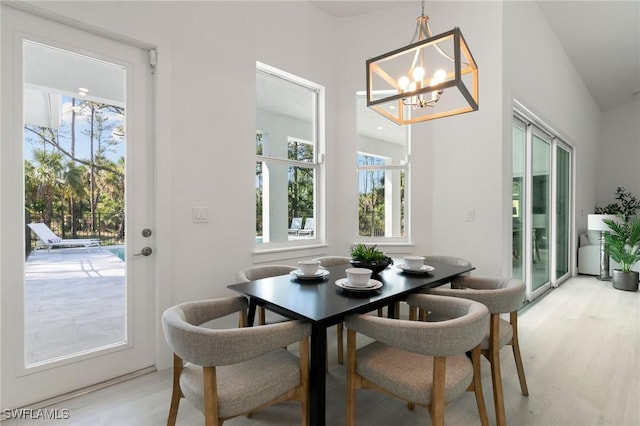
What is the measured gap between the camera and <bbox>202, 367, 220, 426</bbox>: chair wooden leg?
116cm

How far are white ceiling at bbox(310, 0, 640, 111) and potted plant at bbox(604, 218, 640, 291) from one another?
101 inches

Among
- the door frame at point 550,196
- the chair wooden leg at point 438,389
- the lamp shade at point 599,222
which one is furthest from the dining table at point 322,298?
the lamp shade at point 599,222

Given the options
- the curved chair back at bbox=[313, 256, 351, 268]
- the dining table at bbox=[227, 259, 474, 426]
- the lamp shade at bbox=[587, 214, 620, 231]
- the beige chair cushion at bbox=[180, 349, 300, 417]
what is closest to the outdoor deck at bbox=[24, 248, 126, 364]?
the dining table at bbox=[227, 259, 474, 426]

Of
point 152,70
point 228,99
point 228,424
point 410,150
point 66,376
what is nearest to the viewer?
point 228,424

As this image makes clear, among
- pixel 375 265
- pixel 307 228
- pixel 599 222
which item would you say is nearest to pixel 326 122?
pixel 307 228

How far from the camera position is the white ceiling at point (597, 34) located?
355 cm

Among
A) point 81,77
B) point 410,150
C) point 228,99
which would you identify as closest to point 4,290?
point 81,77

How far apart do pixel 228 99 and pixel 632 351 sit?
4010 millimetres

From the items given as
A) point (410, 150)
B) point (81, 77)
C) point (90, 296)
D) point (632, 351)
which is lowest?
point (632, 351)

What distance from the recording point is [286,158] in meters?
3.26

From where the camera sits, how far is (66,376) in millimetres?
1972

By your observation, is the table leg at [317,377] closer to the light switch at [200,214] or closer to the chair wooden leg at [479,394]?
the chair wooden leg at [479,394]

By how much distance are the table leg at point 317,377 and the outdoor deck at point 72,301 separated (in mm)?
1601

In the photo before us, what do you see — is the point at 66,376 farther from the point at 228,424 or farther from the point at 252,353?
the point at 252,353
